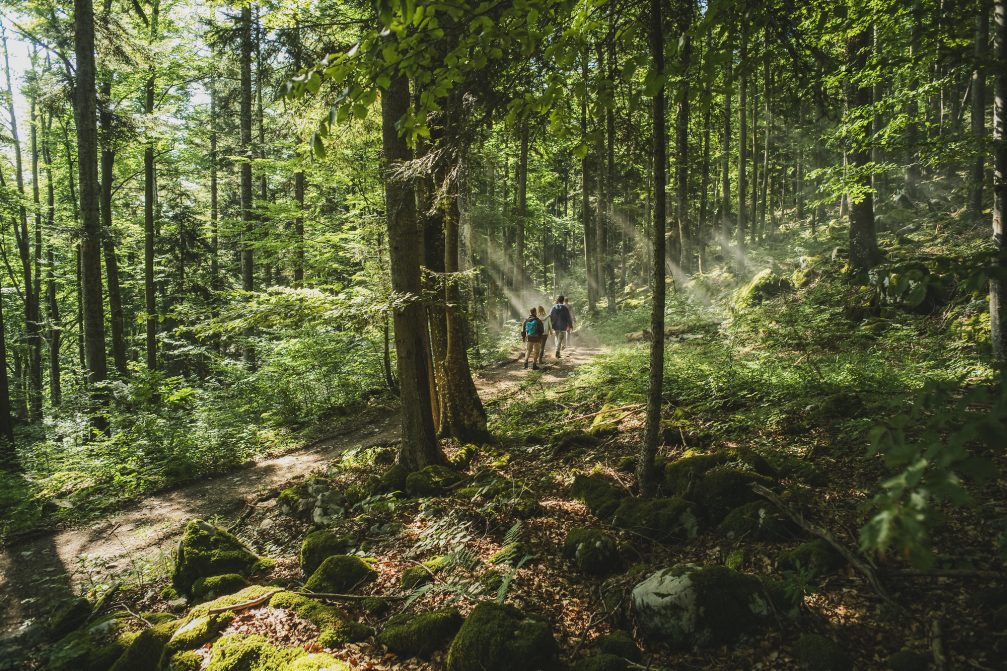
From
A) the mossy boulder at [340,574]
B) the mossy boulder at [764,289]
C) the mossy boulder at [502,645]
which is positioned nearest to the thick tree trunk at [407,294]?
the mossy boulder at [340,574]

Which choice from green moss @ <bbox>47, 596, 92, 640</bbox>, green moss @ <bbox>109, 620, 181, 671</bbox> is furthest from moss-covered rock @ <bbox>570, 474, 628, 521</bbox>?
green moss @ <bbox>47, 596, 92, 640</bbox>

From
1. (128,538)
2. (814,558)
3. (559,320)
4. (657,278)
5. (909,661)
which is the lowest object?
(128,538)

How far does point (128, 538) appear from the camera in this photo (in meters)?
7.60

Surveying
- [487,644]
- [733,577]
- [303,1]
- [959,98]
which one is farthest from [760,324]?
[959,98]

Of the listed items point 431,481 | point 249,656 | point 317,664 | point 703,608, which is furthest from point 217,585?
point 703,608

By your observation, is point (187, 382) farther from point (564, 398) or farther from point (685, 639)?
point (685, 639)

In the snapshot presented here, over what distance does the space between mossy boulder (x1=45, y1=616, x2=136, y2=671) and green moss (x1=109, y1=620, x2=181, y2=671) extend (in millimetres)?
375

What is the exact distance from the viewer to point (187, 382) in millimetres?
15867

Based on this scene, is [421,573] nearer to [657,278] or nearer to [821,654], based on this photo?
[821,654]

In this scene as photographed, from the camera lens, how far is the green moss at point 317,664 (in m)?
3.48

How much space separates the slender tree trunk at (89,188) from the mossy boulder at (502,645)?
11.9 metres

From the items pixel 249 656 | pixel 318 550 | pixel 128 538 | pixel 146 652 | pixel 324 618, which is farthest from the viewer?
pixel 128 538

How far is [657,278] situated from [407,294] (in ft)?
11.4

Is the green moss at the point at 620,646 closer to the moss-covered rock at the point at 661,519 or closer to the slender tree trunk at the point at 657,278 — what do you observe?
the moss-covered rock at the point at 661,519
